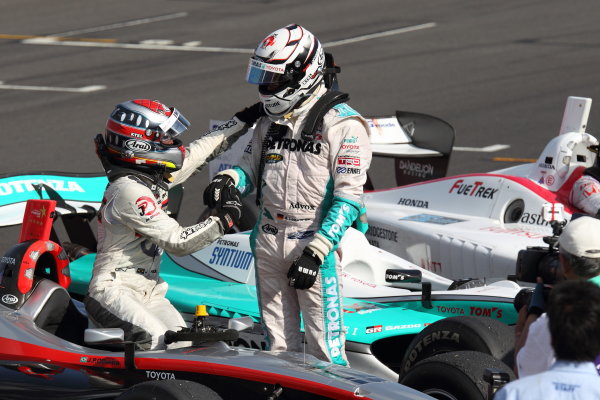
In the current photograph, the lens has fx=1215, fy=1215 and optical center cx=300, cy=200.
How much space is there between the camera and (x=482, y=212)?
9.63m

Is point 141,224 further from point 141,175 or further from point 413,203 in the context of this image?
point 413,203

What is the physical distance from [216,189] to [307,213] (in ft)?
1.60

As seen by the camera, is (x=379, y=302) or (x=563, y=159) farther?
(x=563, y=159)

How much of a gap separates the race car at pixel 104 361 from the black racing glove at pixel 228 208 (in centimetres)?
52

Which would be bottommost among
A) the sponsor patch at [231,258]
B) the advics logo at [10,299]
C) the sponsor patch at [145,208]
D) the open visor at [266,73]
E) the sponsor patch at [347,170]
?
the sponsor patch at [231,258]

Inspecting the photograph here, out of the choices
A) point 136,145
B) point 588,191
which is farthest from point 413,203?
point 136,145

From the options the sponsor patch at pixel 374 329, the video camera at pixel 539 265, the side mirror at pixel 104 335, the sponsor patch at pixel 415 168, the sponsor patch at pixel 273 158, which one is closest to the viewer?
the video camera at pixel 539 265

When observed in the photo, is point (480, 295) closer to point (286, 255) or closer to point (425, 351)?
point (425, 351)

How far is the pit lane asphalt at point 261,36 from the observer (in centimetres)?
1564

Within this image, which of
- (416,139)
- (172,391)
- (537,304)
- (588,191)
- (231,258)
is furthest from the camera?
(416,139)

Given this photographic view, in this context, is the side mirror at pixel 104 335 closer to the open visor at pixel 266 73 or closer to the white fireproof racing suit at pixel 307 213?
the white fireproof racing suit at pixel 307 213

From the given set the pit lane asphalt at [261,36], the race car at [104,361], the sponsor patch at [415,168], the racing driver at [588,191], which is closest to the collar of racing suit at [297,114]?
the race car at [104,361]

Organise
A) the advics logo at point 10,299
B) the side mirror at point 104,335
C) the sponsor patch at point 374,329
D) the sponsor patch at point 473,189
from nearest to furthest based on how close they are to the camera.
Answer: the side mirror at point 104,335 < the advics logo at point 10,299 < the sponsor patch at point 374,329 < the sponsor patch at point 473,189

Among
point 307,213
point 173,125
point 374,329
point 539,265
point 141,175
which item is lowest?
point 374,329
